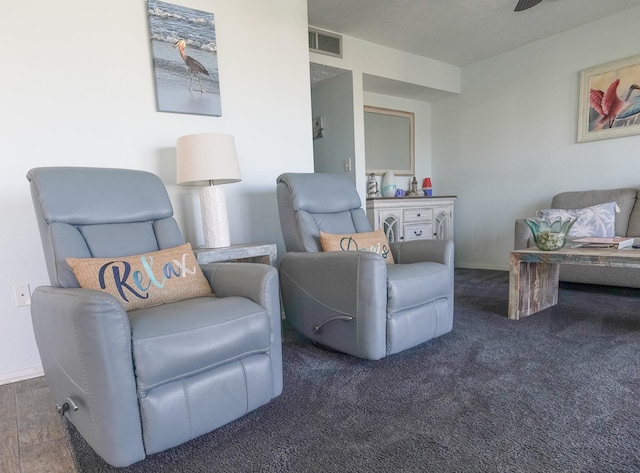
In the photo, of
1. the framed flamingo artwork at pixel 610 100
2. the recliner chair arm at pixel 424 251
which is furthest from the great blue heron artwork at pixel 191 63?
the framed flamingo artwork at pixel 610 100

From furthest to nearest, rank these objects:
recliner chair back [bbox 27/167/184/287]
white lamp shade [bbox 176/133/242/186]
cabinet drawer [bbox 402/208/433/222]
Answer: cabinet drawer [bbox 402/208/433/222], white lamp shade [bbox 176/133/242/186], recliner chair back [bbox 27/167/184/287]

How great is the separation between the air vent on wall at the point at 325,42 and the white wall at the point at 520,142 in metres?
1.75

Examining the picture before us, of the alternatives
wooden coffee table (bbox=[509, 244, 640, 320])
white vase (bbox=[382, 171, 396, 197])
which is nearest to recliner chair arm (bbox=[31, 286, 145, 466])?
wooden coffee table (bbox=[509, 244, 640, 320])

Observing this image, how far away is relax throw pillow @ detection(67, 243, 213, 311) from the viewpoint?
4.25ft

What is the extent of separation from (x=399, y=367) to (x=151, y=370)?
1.05 m

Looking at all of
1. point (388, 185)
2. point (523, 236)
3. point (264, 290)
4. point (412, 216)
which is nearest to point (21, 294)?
point (264, 290)

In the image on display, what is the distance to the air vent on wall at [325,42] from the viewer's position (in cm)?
314

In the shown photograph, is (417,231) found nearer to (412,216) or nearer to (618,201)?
(412,216)

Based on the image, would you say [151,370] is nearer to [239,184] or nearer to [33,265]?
[33,265]

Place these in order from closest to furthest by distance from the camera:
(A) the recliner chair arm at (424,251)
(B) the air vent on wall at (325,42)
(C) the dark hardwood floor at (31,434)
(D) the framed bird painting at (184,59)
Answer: (C) the dark hardwood floor at (31,434)
(A) the recliner chair arm at (424,251)
(D) the framed bird painting at (184,59)
(B) the air vent on wall at (325,42)

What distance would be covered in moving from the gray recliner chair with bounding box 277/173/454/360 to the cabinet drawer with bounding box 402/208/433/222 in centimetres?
150

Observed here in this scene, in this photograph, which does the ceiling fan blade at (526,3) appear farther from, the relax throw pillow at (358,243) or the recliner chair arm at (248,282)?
the recliner chair arm at (248,282)

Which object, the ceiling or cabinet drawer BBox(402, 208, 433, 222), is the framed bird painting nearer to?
the ceiling

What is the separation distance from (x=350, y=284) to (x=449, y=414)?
24.8 inches
